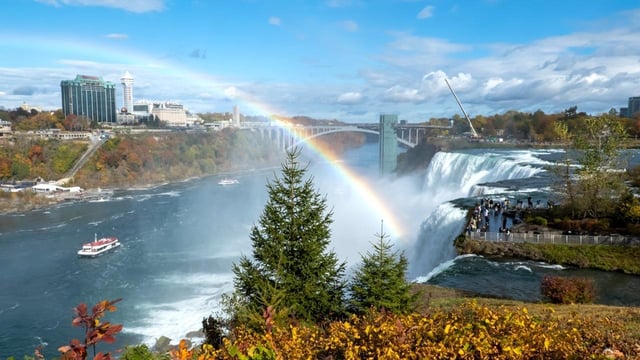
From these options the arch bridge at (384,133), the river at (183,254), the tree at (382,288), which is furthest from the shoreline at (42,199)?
the tree at (382,288)

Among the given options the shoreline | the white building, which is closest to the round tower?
the white building

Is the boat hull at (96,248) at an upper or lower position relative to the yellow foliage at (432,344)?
lower

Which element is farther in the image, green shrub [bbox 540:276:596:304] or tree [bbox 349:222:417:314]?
green shrub [bbox 540:276:596:304]

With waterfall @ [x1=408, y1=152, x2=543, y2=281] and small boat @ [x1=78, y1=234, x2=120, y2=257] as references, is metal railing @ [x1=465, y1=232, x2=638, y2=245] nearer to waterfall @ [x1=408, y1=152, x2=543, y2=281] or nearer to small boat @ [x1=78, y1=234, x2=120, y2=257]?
waterfall @ [x1=408, y1=152, x2=543, y2=281]

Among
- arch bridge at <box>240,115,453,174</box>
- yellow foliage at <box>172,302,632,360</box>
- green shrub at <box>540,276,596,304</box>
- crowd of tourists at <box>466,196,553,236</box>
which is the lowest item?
green shrub at <box>540,276,596,304</box>

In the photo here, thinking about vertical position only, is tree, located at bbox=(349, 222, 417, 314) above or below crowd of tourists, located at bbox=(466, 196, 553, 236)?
above

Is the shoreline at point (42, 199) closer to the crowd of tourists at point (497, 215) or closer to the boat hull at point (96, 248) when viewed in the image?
the boat hull at point (96, 248)
